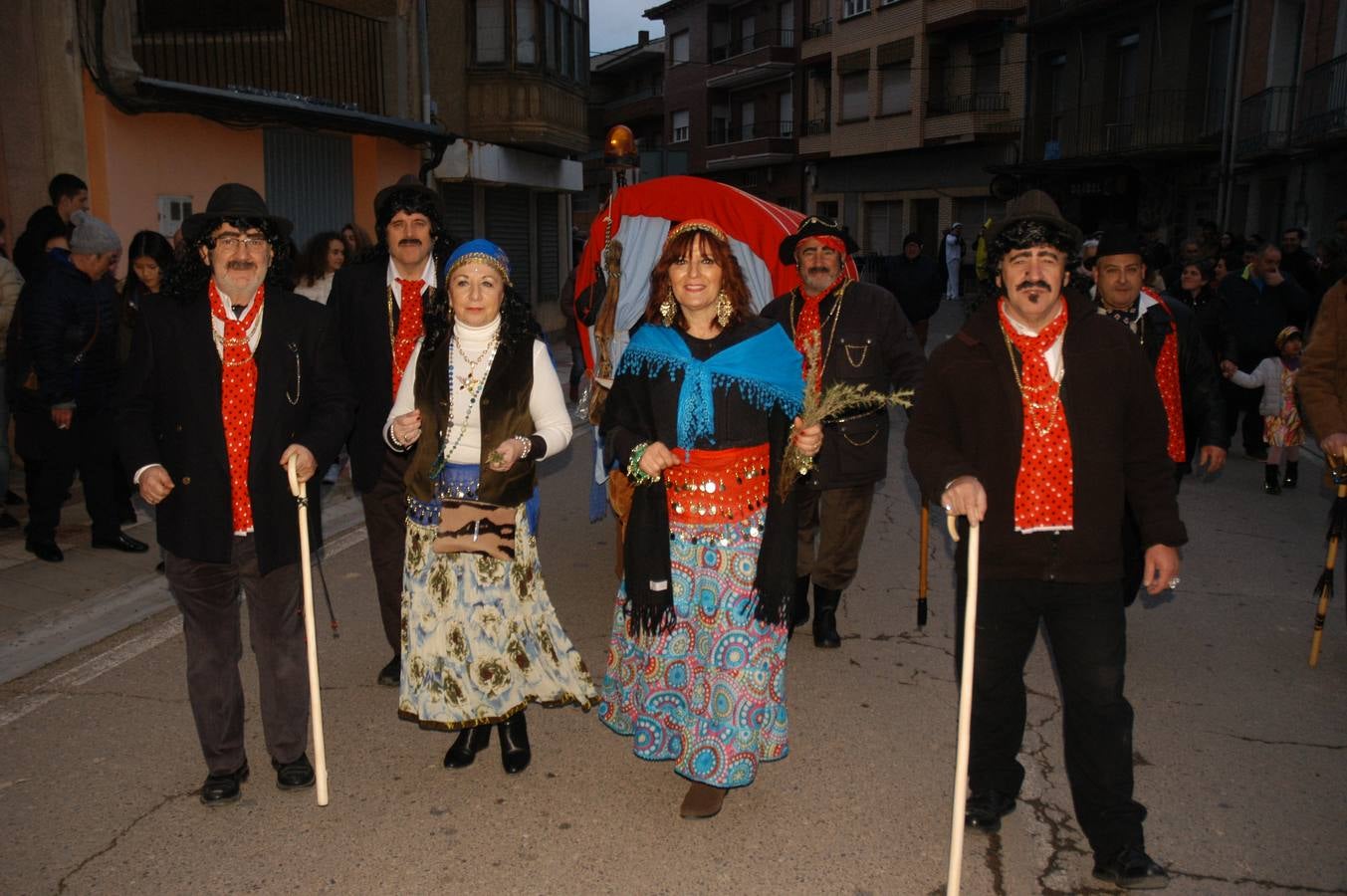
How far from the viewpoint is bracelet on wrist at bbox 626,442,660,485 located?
12.9ft

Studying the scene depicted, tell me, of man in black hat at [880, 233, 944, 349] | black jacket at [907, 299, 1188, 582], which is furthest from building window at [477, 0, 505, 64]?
black jacket at [907, 299, 1188, 582]

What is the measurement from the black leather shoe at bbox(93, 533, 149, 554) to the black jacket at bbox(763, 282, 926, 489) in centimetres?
452

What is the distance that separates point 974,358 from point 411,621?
7.43 feet

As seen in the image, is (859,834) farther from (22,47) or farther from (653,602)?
(22,47)

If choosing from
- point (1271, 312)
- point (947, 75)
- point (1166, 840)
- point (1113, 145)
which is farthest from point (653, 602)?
point (947, 75)

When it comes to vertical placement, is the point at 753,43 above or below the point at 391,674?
above

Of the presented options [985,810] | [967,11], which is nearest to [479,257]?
[985,810]

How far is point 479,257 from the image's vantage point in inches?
166

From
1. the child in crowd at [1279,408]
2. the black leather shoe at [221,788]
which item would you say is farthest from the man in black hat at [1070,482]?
the child in crowd at [1279,408]

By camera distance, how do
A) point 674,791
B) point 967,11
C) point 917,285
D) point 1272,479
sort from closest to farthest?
point 674,791 → point 1272,479 → point 917,285 → point 967,11

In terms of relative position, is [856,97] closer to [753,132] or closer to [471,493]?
[753,132]

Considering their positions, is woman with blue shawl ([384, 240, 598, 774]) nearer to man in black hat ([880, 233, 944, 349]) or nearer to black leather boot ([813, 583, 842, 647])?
black leather boot ([813, 583, 842, 647])

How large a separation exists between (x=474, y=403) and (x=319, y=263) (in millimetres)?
4549

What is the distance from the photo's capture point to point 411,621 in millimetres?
4254
